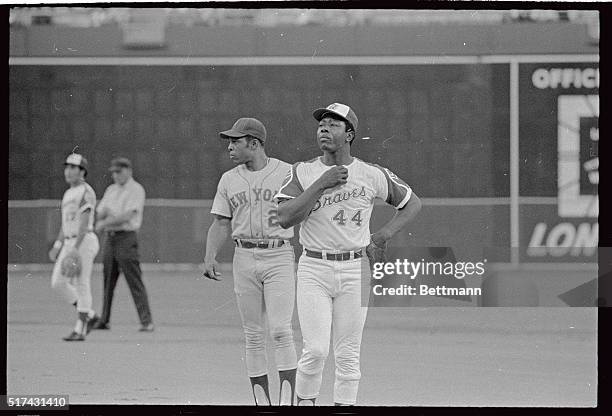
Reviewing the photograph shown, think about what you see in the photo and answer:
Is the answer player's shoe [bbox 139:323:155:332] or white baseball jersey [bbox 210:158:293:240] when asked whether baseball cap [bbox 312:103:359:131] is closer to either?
white baseball jersey [bbox 210:158:293:240]

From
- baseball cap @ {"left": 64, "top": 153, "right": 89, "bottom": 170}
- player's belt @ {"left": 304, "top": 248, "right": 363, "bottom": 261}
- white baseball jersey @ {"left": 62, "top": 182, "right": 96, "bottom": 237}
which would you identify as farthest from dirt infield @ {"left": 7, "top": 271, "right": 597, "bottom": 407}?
baseball cap @ {"left": 64, "top": 153, "right": 89, "bottom": 170}

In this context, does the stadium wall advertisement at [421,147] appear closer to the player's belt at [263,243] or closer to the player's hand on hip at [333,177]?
the player's belt at [263,243]

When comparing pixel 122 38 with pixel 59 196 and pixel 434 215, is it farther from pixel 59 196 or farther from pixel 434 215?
pixel 434 215

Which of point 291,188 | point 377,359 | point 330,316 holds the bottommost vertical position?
point 377,359

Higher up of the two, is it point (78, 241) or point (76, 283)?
point (78, 241)

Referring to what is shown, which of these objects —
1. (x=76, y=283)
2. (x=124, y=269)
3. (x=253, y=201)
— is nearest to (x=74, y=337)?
(x=76, y=283)

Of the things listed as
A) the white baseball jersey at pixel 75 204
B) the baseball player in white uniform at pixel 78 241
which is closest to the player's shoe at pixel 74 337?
the baseball player in white uniform at pixel 78 241

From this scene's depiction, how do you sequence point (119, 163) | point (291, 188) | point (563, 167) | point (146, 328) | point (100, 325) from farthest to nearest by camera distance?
1. point (146, 328)
2. point (100, 325)
3. point (119, 163)
4. point (563, 167)
5. point (291, 188)

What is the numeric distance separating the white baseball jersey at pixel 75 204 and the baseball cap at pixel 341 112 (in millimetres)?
1626

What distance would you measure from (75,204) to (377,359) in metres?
2.18

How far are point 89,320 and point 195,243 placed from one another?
94cm

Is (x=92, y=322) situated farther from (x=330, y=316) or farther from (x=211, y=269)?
(x=330, y=316)

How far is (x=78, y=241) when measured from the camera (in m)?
9.25

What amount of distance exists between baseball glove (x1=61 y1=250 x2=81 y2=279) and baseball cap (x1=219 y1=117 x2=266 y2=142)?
4.85 ft
